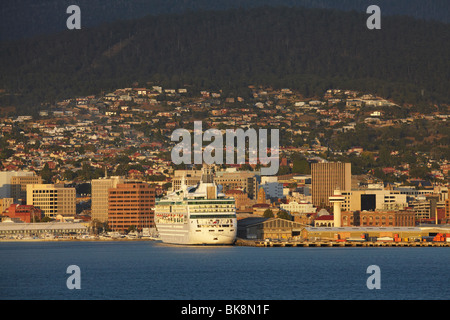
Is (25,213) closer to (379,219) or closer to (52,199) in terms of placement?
(52,199)

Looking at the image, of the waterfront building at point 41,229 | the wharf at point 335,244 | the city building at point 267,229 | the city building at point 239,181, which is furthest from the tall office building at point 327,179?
the wharf at point 335,244

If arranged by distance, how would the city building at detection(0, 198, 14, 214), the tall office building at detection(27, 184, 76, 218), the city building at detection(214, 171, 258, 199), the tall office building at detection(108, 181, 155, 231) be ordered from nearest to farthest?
the tall office building at detection(108, 181, 155, 231) → the tall office building at detection(27, 184, 76, 218) → the city building at detection(0, 198, 14, 214) → the city building at detection(214, 171, 258, 199)

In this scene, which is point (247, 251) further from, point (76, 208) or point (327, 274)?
point (76, 208)

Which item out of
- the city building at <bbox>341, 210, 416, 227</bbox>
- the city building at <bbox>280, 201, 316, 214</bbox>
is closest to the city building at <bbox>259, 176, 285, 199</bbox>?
the city building at <bbox>280, 201, 316, 214</bbox>

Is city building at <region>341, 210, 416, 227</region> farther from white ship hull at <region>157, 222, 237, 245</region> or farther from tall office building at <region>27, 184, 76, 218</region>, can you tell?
tall office building at <region>27, 184, 76, 218</region>

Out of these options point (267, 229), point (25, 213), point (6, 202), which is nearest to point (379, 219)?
point (267, 229)
